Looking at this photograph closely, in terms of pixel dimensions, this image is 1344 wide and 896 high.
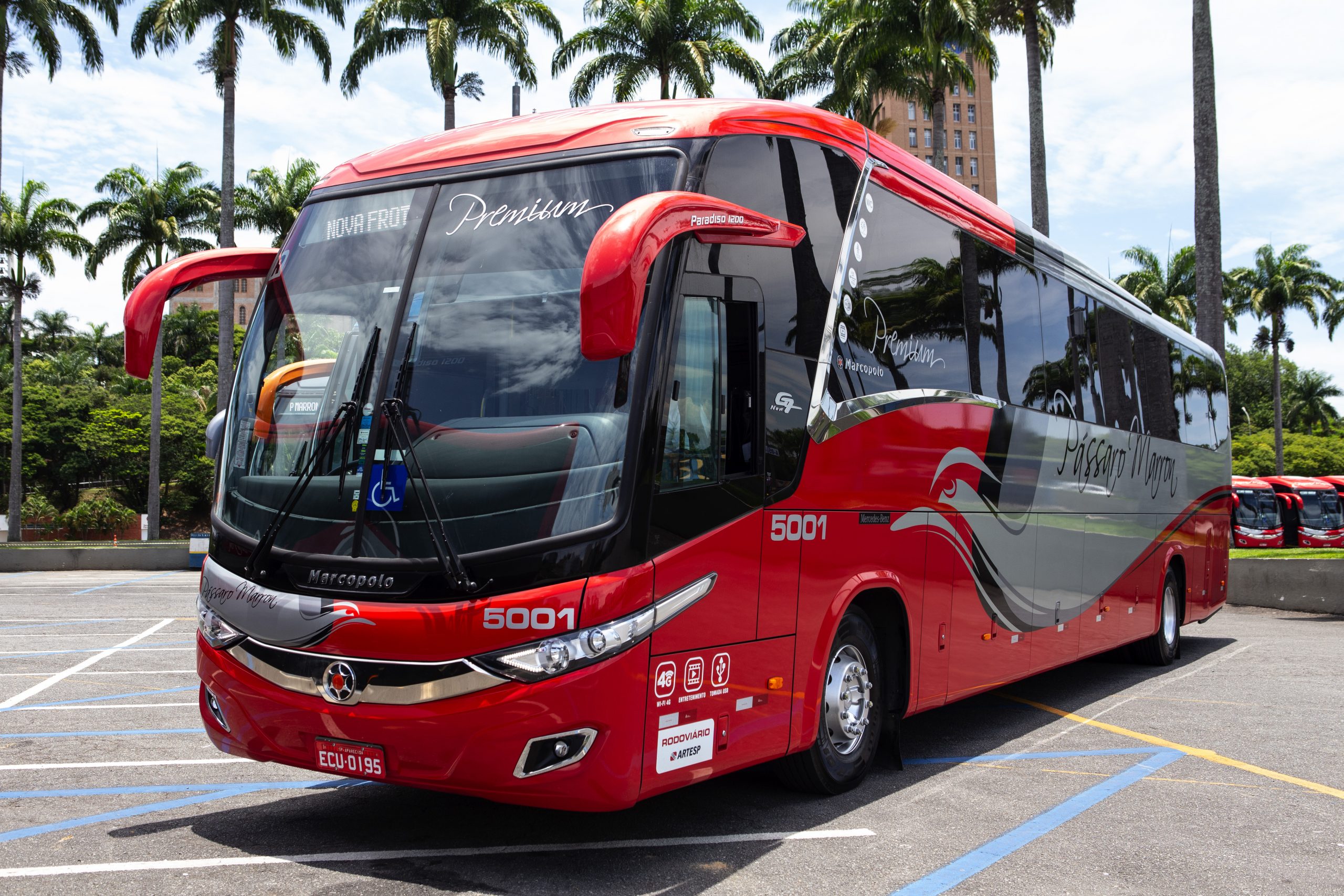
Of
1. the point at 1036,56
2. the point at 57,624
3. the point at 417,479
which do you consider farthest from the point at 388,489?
the point at 1036,56

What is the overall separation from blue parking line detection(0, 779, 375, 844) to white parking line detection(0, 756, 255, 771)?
12.6 inches

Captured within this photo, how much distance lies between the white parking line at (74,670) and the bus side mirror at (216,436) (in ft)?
11.9

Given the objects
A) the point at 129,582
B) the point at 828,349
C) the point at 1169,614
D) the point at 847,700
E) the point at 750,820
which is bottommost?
the point at 129,582

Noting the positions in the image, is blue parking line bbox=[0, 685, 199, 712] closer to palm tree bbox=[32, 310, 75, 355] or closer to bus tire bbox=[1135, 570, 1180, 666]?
bus tire bbox=[1135, 570, 1180, 666]

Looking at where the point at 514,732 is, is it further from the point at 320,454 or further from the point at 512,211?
the point at 512,211

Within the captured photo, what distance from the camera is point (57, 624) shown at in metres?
14.2

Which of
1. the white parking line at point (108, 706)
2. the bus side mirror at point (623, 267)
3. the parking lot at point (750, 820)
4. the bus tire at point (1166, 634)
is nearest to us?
the bus side mirror at point (623, 267)

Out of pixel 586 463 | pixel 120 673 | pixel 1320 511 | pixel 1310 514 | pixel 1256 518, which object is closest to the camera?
pixel 586 463

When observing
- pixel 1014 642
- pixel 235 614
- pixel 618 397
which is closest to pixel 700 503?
pixel 618 397

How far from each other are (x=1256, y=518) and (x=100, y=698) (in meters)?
42.1

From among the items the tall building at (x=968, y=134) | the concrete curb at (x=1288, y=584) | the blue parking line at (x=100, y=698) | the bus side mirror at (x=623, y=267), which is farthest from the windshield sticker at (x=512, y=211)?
the tall building at (x=968, y=134)

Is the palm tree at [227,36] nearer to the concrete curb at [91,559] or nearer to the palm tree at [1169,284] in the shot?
the concrete curb at [91,559]

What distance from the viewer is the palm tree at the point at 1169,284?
5591 centimetres

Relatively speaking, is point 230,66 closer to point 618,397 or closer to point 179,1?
point 179,1
